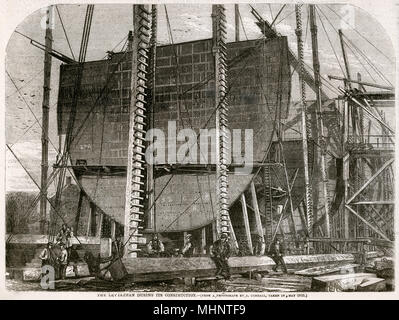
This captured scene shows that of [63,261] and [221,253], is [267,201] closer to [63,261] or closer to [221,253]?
[221,253]

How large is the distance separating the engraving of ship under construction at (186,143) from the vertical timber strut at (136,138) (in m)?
0.03

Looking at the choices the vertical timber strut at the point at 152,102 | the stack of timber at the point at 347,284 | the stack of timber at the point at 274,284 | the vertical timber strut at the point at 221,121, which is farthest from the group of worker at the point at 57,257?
the stack of timber at the point at 347,284

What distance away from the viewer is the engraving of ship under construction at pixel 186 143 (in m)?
7.86

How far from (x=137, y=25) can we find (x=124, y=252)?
3634 millimetres

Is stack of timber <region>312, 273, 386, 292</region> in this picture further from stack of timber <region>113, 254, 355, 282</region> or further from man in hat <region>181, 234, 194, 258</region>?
man in hat <region>181, 234, 194, 258</region>

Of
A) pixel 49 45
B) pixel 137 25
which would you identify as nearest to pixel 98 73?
pixel 49 45

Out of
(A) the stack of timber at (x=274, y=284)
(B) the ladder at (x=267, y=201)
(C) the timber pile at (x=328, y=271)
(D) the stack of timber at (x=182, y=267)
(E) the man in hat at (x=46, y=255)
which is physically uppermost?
(B) the ladder at (x=267, y=201)

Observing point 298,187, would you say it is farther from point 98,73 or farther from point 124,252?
point 124,252

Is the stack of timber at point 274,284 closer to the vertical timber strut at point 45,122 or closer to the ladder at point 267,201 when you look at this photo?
the ladder at point 267,201

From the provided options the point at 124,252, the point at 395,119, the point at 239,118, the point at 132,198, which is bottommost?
the point at 124,252

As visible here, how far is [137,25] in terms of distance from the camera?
7.93m

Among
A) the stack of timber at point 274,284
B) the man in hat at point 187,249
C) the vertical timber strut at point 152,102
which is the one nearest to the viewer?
the stack of timber at point 274,284

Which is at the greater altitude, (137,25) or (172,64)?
(172,64)

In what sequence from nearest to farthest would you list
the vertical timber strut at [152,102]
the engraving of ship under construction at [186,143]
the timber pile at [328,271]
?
the engraving of ship under construction at [186,143]
the timber pile at [328,271]
the vertical timber strut at [152,102]
